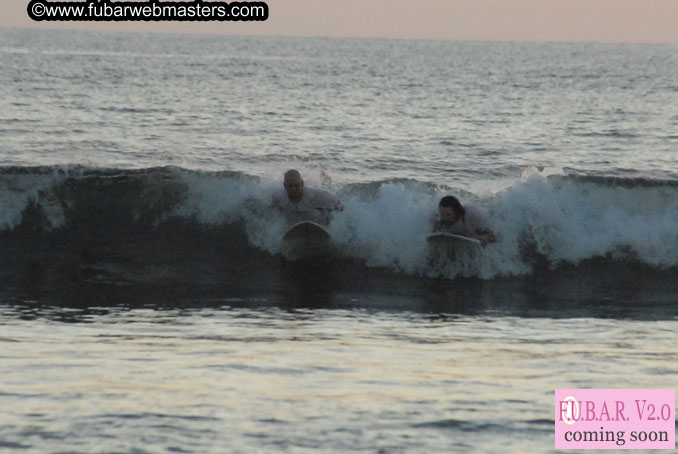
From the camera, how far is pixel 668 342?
Result: 9734 mm

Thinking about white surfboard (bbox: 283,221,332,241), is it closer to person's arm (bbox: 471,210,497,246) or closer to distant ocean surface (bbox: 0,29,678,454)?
distant ocean surface (bbox: 0,29,678,454)

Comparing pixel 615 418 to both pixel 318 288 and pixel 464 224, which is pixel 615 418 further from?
pixel 464 224

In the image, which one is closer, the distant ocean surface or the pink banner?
the pink banner

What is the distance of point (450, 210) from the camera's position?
1274cm

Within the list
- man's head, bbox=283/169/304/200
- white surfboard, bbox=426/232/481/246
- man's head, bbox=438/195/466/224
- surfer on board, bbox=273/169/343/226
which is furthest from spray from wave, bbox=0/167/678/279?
man's head, bbox=283/169/304/200

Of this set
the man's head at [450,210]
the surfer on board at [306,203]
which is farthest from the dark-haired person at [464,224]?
the surfer on board at [306,203]

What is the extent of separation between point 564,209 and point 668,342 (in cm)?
554

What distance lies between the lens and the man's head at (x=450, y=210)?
12742 mm

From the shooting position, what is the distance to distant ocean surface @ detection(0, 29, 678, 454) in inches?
286

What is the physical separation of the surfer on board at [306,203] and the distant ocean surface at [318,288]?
0.61 m

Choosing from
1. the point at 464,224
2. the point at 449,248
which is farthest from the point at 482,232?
the point at 449,248

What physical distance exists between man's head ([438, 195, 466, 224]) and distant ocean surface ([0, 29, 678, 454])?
73 centimetres

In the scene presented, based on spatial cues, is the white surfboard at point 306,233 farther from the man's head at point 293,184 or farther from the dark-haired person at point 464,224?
the dark-haired person at point 464,224

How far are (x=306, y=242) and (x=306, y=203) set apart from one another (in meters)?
0.51
